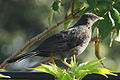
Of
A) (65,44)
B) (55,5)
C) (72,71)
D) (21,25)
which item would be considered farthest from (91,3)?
(21,25)

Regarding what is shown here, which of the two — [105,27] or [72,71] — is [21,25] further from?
[72,71]

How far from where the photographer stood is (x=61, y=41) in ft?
16.8

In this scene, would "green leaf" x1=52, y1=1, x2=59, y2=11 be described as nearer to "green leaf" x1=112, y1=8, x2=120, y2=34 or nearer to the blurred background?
"green leaf" x1=112, y1=8, x2=120, y2=34

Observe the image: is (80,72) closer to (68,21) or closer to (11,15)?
(68,21)

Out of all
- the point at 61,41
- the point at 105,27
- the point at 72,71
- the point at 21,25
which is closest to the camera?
the point at 72,71

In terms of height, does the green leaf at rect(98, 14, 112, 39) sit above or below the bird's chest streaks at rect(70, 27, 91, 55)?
below

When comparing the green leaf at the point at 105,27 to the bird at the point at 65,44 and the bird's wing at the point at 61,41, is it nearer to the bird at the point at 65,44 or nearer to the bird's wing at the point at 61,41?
the bird at the point at 65,44

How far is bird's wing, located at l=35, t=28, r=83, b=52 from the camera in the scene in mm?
5012

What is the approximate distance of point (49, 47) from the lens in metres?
5.12

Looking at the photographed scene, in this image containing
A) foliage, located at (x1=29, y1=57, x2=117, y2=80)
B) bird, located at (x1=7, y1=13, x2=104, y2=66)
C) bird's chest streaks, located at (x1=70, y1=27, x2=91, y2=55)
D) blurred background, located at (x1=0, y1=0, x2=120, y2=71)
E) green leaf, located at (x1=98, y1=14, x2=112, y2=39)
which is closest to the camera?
foliage, located at (x1=29, y1=57, x2=117, y2=80)

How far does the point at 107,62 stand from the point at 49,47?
25.0ft

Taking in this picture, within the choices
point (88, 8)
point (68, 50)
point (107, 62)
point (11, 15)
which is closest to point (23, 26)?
point (11, 15)


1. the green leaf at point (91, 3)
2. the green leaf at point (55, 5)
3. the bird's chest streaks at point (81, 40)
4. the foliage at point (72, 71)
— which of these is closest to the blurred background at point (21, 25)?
the bird's chest streaks at point (81, 40)

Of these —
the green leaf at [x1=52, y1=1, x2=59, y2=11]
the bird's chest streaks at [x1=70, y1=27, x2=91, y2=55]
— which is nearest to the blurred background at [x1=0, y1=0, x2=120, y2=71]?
the bird's chest streaks at [x1=70, y1=27, x2=91, y2=55]
